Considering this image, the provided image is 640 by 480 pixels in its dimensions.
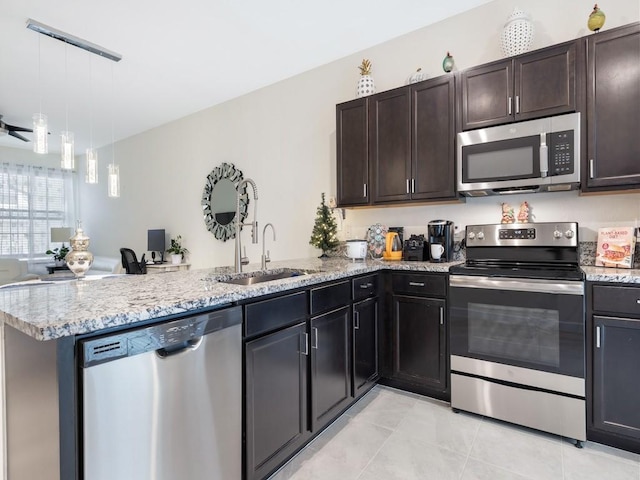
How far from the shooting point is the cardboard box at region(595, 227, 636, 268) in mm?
2035

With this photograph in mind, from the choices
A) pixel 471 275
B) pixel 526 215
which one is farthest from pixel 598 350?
pixel 526 215

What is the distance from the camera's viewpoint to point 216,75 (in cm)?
380

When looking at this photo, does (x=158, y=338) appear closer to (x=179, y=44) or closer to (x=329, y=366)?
(x=329, y=366)

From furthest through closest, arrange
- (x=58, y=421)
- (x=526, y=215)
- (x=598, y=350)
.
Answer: (x=526, y=215) < (x=598, y=350) < (x=58, y=421)

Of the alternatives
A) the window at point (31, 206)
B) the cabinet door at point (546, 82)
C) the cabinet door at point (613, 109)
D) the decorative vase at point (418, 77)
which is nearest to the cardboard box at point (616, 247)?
the cabinet door at point (613, 109)

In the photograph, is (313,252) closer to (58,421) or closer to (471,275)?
(471,275)

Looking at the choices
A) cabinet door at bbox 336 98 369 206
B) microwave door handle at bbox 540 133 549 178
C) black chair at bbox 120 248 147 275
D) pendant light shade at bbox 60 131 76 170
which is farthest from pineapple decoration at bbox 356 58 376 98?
black chair at bbox 120 248 147 275

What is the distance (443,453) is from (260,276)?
4.77ft

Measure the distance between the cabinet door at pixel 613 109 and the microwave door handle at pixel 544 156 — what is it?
8.2 inches

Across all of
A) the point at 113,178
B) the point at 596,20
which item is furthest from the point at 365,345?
the point at 113,178

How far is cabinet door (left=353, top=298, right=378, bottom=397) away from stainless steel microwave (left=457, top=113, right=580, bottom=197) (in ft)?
3.57

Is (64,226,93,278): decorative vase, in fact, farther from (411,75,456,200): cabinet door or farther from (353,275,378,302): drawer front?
(411,75,456,200): cabinet door

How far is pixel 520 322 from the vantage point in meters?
2.02

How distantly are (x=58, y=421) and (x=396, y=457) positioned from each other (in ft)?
5.09
